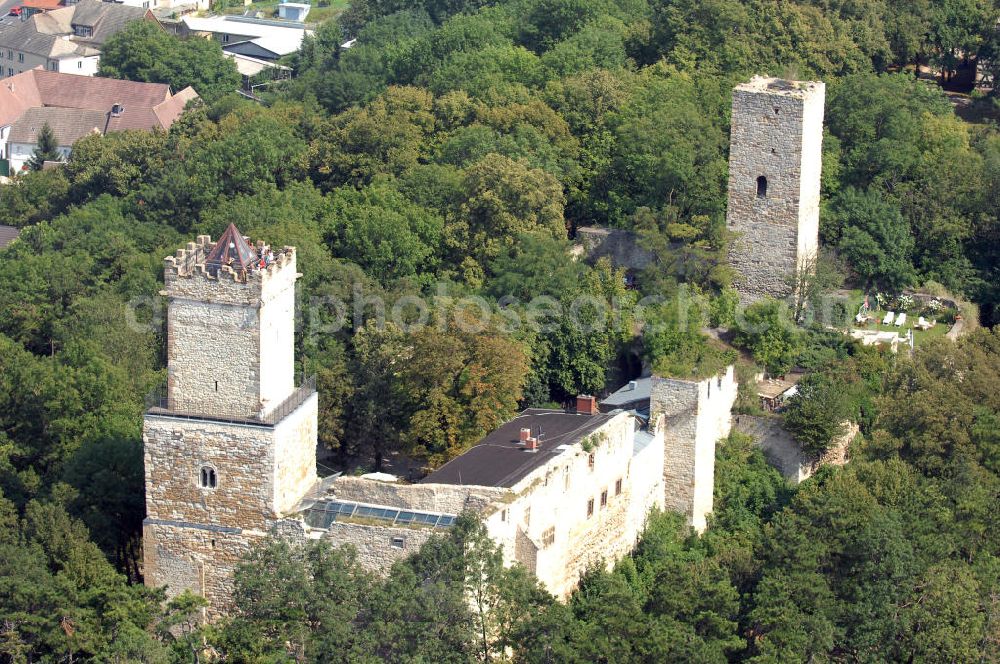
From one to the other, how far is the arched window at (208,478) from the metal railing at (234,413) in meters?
1.16

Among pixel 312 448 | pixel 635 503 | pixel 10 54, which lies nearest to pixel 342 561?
pixel 312 448

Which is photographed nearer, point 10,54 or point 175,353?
point 175,353

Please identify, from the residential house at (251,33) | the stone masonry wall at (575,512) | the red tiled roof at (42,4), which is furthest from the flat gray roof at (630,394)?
the red tiled roof at (42,4)

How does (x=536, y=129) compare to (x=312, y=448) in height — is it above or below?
above

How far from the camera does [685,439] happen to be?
55.3m

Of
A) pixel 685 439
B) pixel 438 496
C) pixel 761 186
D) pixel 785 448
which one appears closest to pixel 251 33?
pixel 761 186

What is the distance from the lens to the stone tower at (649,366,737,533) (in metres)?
55.3

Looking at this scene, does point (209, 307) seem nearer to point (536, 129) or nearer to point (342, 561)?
point (342, 561)

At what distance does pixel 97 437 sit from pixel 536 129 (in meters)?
20.3

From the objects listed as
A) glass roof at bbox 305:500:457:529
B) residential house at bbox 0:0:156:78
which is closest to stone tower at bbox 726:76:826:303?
glass roof at bbox 305:500:457:529

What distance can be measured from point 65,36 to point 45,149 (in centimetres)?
2100

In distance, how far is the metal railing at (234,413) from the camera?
162 ft

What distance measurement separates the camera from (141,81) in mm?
108625

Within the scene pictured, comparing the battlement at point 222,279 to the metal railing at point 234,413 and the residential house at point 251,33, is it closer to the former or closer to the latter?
the metal railing at point 234,413
